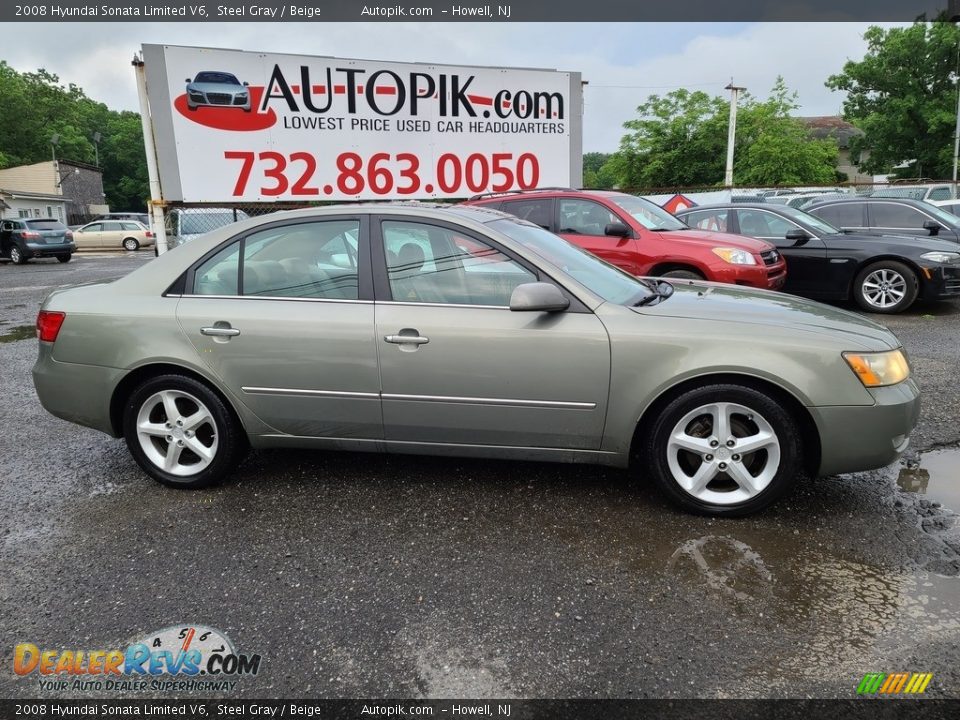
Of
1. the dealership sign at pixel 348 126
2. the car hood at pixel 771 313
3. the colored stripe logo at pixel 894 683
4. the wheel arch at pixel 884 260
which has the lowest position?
the colored stripe logo at pixel 894 683

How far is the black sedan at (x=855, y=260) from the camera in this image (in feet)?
27.1

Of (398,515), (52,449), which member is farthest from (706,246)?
Answer: (52,449)

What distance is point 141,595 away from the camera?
8.91 feet

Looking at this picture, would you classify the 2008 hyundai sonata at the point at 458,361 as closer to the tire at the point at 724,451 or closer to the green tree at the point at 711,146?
the tire at the point at 724,451

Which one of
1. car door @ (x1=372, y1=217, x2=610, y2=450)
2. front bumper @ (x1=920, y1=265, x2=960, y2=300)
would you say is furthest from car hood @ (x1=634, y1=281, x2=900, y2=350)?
front bumper @ (x1=920, y1=265, x2=960, y2=300)

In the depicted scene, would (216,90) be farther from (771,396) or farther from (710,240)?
(771,396)

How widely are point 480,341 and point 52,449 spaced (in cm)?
314

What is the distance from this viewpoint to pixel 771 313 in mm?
3322

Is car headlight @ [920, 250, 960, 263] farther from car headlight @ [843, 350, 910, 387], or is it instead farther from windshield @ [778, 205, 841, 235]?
car headlight @ [843, 350, 910, 387]

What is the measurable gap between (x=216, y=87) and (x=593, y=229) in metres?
4.83

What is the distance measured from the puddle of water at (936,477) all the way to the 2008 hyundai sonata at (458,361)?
57 centimetres

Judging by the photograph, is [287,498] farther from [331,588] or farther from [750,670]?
[750,670]

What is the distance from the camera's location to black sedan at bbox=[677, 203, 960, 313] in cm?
826

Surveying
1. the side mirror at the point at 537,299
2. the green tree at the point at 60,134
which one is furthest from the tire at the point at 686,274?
the green tree at the point at 60,134
